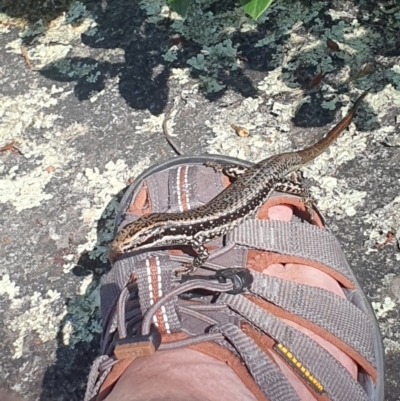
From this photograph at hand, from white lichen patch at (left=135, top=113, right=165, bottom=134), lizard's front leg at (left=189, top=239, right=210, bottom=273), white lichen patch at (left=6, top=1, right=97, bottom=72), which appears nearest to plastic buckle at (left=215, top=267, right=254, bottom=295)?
lizard's front leg at (left=189, top=239, right=210, bottom=273)

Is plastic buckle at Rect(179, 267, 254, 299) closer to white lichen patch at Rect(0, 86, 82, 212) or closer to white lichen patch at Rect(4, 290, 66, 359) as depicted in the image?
white lichen patch at Rect(4, 290, 66, 359)

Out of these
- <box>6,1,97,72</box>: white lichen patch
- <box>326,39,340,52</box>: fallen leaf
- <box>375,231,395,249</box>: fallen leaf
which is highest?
<box>6,1,97,72</box>: white lichen patch

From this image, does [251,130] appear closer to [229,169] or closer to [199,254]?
[229,169]

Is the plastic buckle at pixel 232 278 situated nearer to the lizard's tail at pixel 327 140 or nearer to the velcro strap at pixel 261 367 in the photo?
the velcro strap at pixel 261 367

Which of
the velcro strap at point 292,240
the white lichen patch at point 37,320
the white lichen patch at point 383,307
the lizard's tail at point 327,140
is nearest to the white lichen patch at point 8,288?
the white lichen patch at point 37,320

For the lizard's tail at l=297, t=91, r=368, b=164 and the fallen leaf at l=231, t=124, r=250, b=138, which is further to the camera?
the fallen leaf at l=231, t=124, r=250, b=138

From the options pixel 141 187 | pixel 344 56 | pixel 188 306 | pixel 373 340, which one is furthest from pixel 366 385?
pixel 344 56
